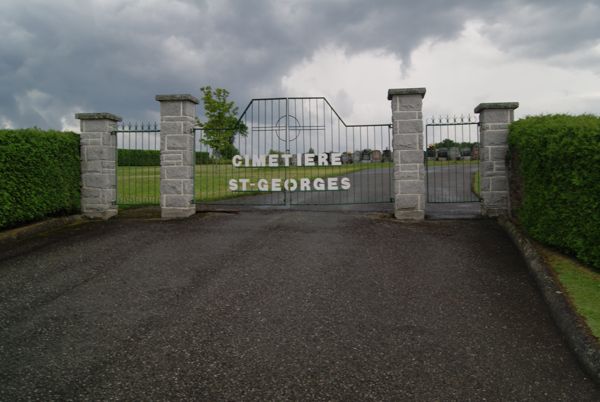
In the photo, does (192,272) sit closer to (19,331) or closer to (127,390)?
(19,331)

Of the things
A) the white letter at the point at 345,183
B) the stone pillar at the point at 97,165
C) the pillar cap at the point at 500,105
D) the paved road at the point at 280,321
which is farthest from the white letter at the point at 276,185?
the pillar cap at the point at 500,105

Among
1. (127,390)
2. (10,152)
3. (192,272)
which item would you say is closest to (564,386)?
(127,390)

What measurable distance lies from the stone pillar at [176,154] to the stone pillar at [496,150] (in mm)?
6620

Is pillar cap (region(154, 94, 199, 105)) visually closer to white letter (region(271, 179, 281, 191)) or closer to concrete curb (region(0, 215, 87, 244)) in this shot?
white letter (region(271, 179, 281, 191))

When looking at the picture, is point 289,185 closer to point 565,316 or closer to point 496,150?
point 496,150

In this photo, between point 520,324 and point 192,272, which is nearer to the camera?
point 520,324

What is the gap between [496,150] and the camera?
9.84 m

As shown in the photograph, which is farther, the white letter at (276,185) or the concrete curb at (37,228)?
the white letter at (276,185)

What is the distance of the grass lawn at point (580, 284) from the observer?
5.21m

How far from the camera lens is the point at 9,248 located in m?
8.61

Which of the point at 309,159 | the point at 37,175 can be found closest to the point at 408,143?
the point at 309,159

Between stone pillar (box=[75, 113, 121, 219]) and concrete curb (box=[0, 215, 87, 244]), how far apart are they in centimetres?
42

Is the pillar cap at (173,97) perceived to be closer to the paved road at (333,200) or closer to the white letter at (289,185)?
the paved road at (333,200)

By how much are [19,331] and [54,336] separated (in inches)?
20.0
